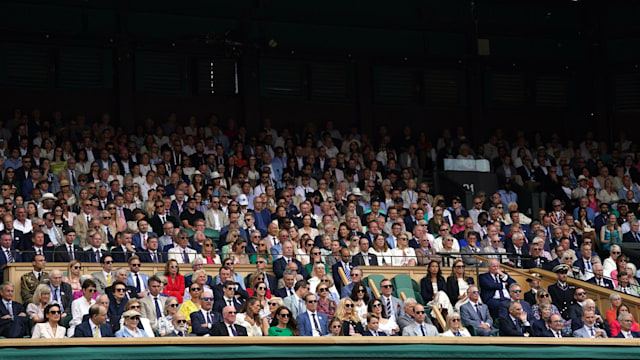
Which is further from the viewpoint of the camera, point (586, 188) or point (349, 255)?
point (586, 188)

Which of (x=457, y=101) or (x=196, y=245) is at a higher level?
(x=457, y=101)

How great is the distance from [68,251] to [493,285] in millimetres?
5573

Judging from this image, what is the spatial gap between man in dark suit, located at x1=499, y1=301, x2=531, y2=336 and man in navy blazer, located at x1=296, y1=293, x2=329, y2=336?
2.15 m

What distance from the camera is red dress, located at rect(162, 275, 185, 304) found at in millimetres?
13227

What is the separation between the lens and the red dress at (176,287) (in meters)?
13.2

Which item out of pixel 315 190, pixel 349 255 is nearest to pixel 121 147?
pixel 315 190

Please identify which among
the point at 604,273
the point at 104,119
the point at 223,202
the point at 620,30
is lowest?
the point at 604,273

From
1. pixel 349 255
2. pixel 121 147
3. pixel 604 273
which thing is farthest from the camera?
pixel 121 147

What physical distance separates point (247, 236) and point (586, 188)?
7.55 metres

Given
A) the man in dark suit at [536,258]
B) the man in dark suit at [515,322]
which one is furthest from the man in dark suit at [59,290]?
the man in dark suit at [536,258]

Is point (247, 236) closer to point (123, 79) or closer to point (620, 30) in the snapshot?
point (123, 79)

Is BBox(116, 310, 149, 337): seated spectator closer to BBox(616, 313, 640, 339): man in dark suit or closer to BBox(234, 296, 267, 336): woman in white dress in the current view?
BBox(234, 296, 267, 336): woman in white dress

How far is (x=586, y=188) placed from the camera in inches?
789

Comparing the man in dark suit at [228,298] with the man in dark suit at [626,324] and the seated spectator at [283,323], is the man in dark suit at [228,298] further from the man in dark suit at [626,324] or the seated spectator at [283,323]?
the man in dark suit at [626,324]
